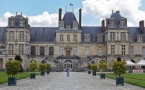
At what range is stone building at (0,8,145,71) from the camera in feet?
236

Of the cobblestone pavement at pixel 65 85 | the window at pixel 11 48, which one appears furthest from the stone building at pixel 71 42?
the cobblestone pavement at pixel 65 85

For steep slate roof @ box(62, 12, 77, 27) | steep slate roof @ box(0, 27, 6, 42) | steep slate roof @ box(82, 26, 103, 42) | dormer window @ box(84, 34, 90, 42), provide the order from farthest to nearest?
steep slate roof @ box(82, 26, 103, 42)
dormer window @ box(84, 34, 90, 42)
steep slate roof @ box(62, 12, 77, 27)
steep slate roof @ box(0, 27, 6, 42)

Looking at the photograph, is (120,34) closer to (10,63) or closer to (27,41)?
(27,41)

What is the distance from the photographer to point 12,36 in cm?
7212

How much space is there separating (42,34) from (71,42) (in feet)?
21.8

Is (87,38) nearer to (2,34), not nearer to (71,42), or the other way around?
(71,42)

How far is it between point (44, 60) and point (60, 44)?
16.7ft

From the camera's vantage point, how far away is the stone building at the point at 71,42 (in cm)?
7206

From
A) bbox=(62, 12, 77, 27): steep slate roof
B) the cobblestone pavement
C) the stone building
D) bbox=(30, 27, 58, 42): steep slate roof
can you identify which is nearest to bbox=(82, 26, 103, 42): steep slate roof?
the stone building

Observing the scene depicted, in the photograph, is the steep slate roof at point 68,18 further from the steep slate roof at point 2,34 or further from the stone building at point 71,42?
the steep slate roof at point 2,34

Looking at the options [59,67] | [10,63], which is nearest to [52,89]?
[10,63]

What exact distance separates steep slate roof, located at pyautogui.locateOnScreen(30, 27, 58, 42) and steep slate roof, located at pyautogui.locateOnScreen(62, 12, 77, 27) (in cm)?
356

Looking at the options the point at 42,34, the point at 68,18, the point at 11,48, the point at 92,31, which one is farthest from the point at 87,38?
the point at 11,48

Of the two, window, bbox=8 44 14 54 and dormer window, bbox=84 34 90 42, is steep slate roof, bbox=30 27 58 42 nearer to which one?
window, bbox=8 44 14 54
